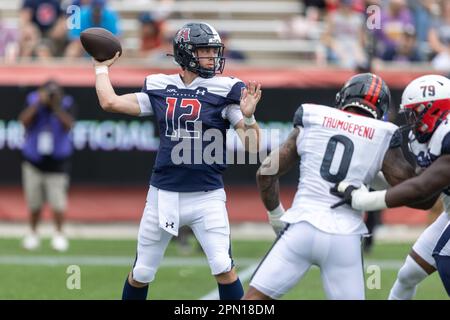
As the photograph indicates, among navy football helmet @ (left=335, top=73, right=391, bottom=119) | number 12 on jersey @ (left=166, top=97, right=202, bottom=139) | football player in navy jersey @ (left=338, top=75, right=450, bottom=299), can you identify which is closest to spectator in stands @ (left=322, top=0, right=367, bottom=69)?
football player in navy jersey @ (left=338, top=75, right=450, bottom=299)

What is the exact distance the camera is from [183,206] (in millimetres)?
6285

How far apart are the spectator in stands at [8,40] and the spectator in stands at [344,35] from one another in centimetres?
441

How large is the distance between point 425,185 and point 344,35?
8.83 metres

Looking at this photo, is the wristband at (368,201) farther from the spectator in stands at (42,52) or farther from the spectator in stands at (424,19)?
the spectator in stands at (424,19)

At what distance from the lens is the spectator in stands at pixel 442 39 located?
12891 mm

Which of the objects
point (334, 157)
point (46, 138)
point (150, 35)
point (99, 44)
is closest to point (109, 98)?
point (99, 44)

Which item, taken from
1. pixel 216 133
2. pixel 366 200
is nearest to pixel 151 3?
pixel 216 133

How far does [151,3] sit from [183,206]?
966cm

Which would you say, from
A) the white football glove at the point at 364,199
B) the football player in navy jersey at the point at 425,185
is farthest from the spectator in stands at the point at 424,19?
the white football glove at the point at 364,199

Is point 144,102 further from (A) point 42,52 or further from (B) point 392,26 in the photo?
(B) point 392,26

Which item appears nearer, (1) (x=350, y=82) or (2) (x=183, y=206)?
(1) (x=350, y=82)

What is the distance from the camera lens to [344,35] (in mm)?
13914

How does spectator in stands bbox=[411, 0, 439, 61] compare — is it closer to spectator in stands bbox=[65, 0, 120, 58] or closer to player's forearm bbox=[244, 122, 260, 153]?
spectator in stands bbox=[65, 0, 120, 58]
